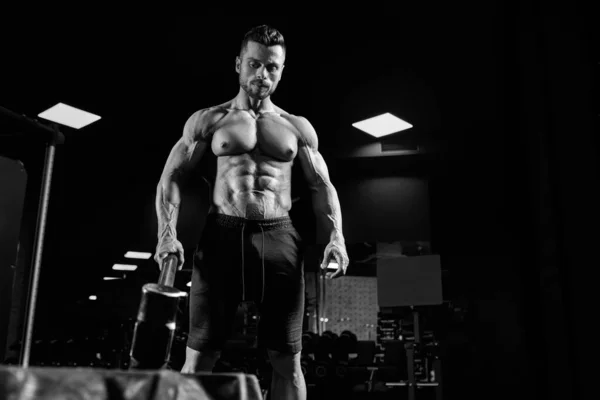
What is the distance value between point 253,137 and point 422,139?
456 centimetres

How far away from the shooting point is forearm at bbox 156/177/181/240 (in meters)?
2.59

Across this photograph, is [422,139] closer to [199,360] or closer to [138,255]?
[199,360]

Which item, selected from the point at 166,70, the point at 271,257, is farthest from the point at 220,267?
the point at 166,70

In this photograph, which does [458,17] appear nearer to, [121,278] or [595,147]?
[595,147]

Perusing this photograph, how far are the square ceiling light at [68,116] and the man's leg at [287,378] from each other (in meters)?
4.55

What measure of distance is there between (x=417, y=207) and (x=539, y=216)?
423cm

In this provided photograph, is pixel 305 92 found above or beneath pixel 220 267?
above

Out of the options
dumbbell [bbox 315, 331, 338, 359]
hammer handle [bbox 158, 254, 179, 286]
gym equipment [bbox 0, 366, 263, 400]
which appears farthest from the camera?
dumbbell [bbox 315, 331, 338, 359]

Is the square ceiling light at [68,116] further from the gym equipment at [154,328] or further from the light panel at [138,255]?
the gym equipment at [154,328]

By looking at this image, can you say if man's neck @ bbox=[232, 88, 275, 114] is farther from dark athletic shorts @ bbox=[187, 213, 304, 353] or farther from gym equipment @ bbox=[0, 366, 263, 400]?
gym equipment @ bbox=[0, 366, 263, 400]

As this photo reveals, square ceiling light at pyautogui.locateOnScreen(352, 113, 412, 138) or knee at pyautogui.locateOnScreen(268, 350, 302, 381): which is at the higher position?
square ceiling light at pyautogui.locateOnScreen(352, 113, 412, 138)

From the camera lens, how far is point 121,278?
478 inches

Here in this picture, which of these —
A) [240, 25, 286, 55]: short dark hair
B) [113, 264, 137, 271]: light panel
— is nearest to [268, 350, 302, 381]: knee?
[240, 25, 286, 55]: short dark hair

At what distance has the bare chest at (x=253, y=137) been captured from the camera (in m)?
2.61
